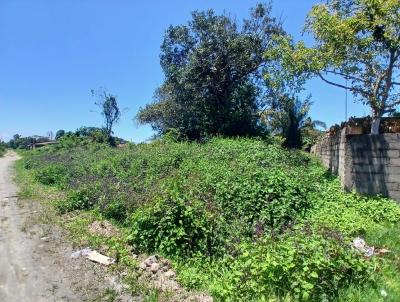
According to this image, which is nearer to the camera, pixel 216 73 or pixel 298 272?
pixel 298 272

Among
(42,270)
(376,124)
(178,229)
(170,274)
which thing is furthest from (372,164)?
(42,270)

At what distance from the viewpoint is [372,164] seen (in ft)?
27.0

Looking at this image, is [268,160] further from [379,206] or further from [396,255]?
[396,255]

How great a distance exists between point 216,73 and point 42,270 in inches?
564

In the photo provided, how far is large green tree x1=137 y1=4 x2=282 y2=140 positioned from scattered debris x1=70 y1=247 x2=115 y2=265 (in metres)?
13.0

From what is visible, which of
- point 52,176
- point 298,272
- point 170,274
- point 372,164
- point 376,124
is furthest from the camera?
point 52,176

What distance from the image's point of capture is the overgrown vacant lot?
4277 mm

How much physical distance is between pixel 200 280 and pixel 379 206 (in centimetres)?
429

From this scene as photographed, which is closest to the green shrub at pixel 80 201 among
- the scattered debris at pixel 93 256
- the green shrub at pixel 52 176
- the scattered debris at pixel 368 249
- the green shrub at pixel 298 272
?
the scattered debris at pixel 93 256

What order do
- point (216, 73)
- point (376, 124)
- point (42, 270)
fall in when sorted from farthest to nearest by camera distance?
1. point (216, 73)
2. point (376, 124)
3. point (42, 270)

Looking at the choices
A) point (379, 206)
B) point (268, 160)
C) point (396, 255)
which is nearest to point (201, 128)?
point (268, 160)

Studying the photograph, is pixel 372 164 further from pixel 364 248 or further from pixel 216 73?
pixel 216 73

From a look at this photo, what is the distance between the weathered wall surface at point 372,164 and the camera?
791cm

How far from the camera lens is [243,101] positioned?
19625 mm
